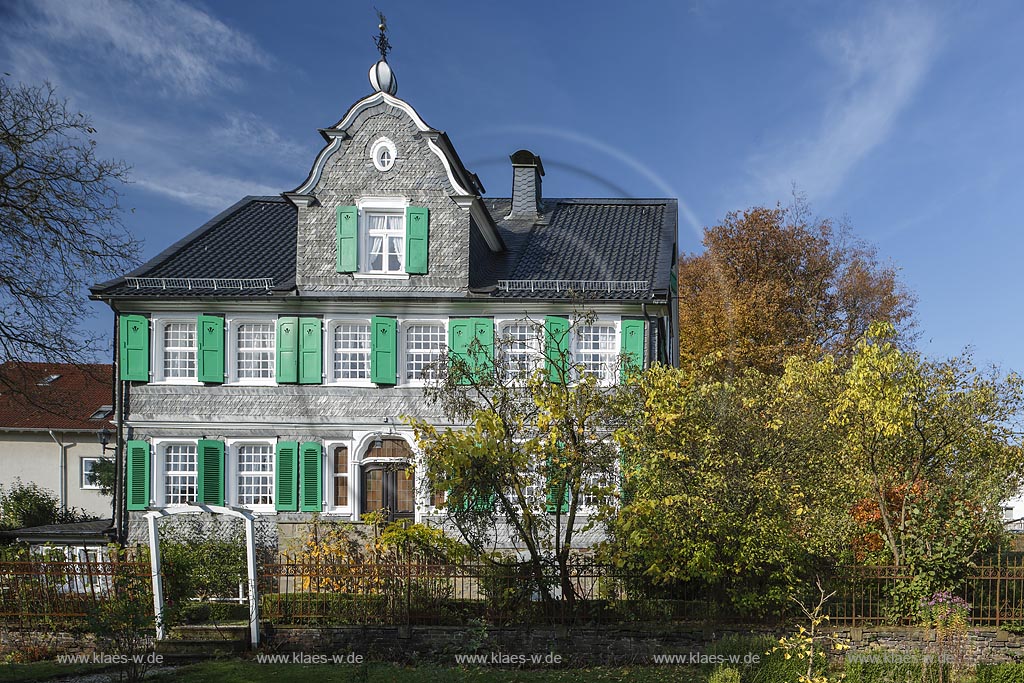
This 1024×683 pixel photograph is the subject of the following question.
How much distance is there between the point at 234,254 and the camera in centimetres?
2684

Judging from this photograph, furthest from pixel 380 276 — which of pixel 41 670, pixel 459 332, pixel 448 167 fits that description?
pixel 41 670

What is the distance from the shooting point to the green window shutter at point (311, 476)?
79.7ft

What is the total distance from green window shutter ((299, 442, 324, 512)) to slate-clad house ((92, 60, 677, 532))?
0.11 feet

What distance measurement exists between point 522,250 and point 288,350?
22.9 feet

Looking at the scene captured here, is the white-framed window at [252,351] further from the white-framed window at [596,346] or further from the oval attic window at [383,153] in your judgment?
the white-framed window at [596,346]

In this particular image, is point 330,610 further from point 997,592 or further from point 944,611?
point 997,592

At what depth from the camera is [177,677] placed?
14.9 m

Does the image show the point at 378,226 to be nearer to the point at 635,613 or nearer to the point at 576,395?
the point at 576,395

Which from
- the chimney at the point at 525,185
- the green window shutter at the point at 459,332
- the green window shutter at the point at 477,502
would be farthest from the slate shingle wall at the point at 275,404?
the chimney at the point at 525,185

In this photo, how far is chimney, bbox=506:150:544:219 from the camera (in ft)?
98.3

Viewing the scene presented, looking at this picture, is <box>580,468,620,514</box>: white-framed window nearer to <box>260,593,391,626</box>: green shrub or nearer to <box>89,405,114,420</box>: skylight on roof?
<box>260,593,391,626</box>: green shrub

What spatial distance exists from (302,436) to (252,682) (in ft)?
35.2

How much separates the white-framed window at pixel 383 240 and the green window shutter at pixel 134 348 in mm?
5697

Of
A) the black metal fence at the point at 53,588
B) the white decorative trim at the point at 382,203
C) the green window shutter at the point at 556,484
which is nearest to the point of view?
the green window shutter at the point at 556,484
